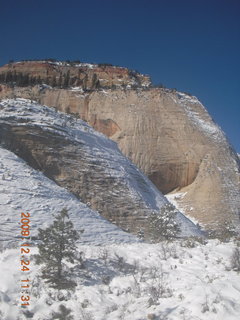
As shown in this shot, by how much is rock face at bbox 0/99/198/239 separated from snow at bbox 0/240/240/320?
262 inches

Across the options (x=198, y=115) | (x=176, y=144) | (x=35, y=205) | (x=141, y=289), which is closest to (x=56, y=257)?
(x=141, y=289)

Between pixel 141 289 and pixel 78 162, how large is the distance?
37.8 ft

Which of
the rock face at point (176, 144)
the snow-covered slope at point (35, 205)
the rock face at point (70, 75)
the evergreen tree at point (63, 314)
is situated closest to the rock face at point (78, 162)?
the snow-covered slope at point (35, 205)

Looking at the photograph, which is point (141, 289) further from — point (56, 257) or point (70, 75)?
point (70, 75)

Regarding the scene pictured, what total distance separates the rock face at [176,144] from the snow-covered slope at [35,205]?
1603 centimetres

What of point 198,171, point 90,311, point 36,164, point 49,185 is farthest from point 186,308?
point 198,171

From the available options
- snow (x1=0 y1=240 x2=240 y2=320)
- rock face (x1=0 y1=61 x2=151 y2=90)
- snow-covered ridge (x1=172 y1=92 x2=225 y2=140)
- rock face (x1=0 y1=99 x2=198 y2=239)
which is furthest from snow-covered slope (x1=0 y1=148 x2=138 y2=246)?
rock face (x1=0 y1=61 x2=151 y2=90)

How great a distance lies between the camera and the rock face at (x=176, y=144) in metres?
30.0

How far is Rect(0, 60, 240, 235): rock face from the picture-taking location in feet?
98.3

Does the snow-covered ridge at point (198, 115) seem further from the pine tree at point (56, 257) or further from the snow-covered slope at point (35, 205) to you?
the pine tree at point (56, 257)

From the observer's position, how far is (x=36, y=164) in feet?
55.5

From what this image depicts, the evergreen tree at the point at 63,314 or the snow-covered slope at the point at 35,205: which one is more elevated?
the snow-covered slope at the point at 35,205

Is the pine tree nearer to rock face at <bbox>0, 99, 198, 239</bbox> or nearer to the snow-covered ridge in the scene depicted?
rock face at <bbox>0, 99, 198, 239</bbox>

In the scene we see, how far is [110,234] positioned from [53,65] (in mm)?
43236
